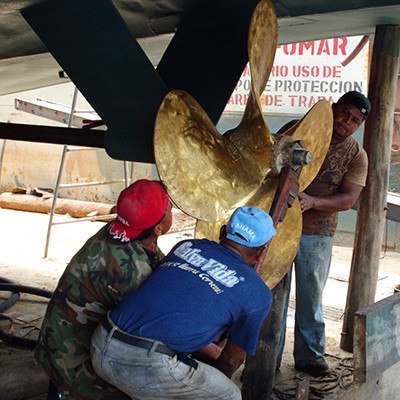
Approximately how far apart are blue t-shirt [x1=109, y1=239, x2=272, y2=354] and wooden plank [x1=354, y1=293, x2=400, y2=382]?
986 millimetres

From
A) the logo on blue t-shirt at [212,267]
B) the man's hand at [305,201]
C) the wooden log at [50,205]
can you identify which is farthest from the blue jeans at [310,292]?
the wooden log at [50,205]

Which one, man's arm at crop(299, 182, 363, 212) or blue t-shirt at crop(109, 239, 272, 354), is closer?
blue t-shirt at crop(109, 239, 272, 354)

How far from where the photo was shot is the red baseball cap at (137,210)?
2562 mm

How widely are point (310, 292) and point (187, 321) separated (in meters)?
1.96

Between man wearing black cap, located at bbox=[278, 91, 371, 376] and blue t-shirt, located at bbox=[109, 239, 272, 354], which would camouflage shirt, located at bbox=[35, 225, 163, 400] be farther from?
man wearing black cap, located at bbox=[278, 91, 371, 376]

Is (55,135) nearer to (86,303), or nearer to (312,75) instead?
(86,303)

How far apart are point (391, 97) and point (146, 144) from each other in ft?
6.84

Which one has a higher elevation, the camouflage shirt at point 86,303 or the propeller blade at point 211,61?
the propeller blade at point 211,61

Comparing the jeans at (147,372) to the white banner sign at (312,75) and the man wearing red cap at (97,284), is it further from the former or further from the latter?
the white banner sign at (312,75)

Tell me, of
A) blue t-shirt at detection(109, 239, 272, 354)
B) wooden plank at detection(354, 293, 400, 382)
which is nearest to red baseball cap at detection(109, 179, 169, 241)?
blue t-shirt at detection(109, 239, 272, 354)

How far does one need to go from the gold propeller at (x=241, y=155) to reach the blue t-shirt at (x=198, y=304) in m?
0.47

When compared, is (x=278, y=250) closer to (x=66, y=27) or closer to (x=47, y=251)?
→ (x=66, y=27)

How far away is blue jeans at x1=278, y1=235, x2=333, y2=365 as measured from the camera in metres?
4.05

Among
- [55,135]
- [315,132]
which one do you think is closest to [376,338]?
[315,132]
